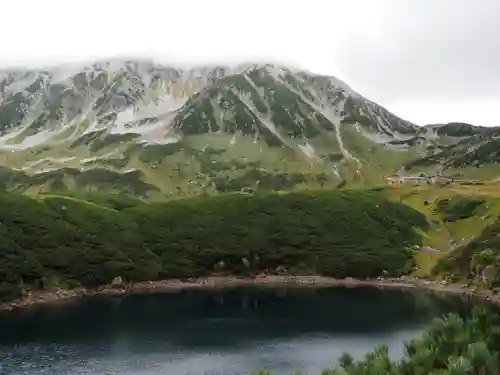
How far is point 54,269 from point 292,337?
255 feet

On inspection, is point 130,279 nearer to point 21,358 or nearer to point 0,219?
point 0,219

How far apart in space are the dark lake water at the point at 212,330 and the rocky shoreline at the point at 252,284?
21.3 ft

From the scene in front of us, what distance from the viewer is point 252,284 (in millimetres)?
192875

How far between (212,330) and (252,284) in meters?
55.2

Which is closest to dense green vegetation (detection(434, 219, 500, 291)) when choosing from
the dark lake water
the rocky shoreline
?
the rocky shoreline

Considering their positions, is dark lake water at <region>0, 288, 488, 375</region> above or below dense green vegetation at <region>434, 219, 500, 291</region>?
below

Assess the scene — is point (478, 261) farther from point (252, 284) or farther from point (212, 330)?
point (212, 330)

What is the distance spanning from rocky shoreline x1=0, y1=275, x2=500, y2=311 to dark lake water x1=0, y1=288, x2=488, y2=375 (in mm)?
6488

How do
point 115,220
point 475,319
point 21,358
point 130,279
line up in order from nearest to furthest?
1. point 475,319
2. point 21,358
3. point 130,279
4. point 115,220

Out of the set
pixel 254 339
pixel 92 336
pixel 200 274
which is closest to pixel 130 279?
pixel 200 274

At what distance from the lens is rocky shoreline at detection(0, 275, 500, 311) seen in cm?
16775

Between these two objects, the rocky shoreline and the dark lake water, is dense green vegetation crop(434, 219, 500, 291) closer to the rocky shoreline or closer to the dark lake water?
the rocky shoreline

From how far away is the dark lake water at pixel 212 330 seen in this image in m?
112

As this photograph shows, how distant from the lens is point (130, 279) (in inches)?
7298
